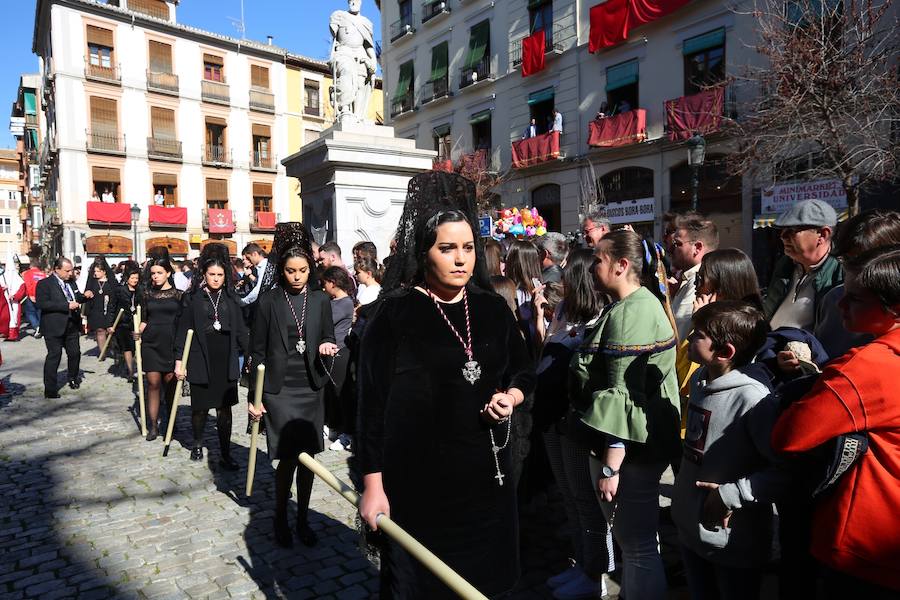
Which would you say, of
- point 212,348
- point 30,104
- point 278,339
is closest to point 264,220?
point 30,104

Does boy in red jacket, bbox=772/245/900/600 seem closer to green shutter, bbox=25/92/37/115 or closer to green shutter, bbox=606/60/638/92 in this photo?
green shutter, bbox=606/60/638/92

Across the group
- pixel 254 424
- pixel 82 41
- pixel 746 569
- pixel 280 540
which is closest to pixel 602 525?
pixel 746 569

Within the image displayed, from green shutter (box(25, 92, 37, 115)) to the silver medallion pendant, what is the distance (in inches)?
2228

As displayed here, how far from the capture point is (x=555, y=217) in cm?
2247

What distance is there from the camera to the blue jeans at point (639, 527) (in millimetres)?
2736

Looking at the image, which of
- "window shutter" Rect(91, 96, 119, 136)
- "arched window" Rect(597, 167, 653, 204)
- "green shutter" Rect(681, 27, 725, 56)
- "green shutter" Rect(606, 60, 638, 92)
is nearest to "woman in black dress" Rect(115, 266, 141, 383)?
"arched window" Rect(597, 167, 653, 204)

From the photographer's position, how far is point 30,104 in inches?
1825

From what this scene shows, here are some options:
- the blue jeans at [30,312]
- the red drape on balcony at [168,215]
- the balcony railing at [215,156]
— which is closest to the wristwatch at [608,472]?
the blue jeans at [30,312]

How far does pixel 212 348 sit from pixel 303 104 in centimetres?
3887

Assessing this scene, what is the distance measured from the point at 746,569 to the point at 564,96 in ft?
68.0

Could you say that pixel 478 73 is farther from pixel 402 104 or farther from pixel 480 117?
pixel 402 104

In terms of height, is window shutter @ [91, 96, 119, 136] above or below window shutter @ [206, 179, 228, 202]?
above

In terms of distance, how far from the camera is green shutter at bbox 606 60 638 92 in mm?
19000

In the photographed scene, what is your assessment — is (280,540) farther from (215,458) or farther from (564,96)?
(564,96)
